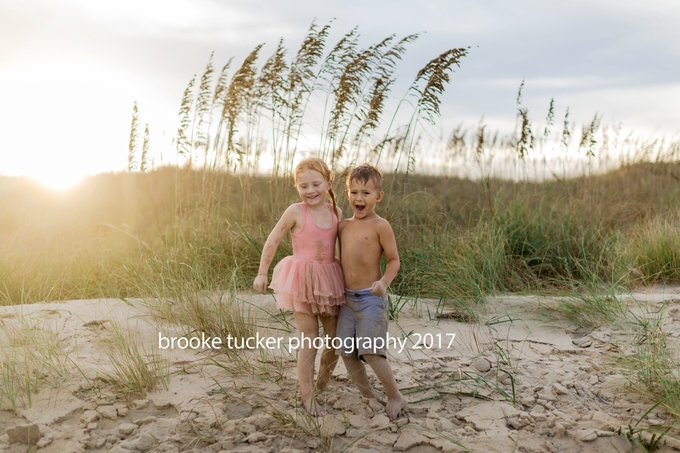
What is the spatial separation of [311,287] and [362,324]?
313mm

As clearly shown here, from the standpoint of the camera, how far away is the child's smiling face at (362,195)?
283 centimetres

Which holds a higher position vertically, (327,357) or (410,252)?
(410,252)

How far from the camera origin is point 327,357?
307 centimetres

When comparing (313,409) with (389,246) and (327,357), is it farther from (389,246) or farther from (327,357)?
(389,246)

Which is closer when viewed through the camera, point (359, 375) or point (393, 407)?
point (393, 407)

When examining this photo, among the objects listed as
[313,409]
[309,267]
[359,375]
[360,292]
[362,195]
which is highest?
[362,195]

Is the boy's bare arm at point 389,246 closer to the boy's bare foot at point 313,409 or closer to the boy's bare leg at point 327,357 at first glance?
the boy's bare leg at point 327,357

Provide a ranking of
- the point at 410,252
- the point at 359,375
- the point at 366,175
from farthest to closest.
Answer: the point at 410,252 → the point at 359,375 → the point at 366,175

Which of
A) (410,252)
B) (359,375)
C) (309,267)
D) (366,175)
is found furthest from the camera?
(410,252)

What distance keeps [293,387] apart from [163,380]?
2.39 feet

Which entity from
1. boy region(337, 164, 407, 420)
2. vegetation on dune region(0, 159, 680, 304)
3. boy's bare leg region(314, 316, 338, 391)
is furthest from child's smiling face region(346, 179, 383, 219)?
vegetation on dune region(0, 159, 680, 304)

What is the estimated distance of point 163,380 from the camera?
10.6 ft

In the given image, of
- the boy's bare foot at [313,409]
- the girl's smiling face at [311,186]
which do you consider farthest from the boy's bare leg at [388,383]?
the girl's smiling face at [311,186]

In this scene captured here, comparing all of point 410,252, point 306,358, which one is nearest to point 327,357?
point 306,358
